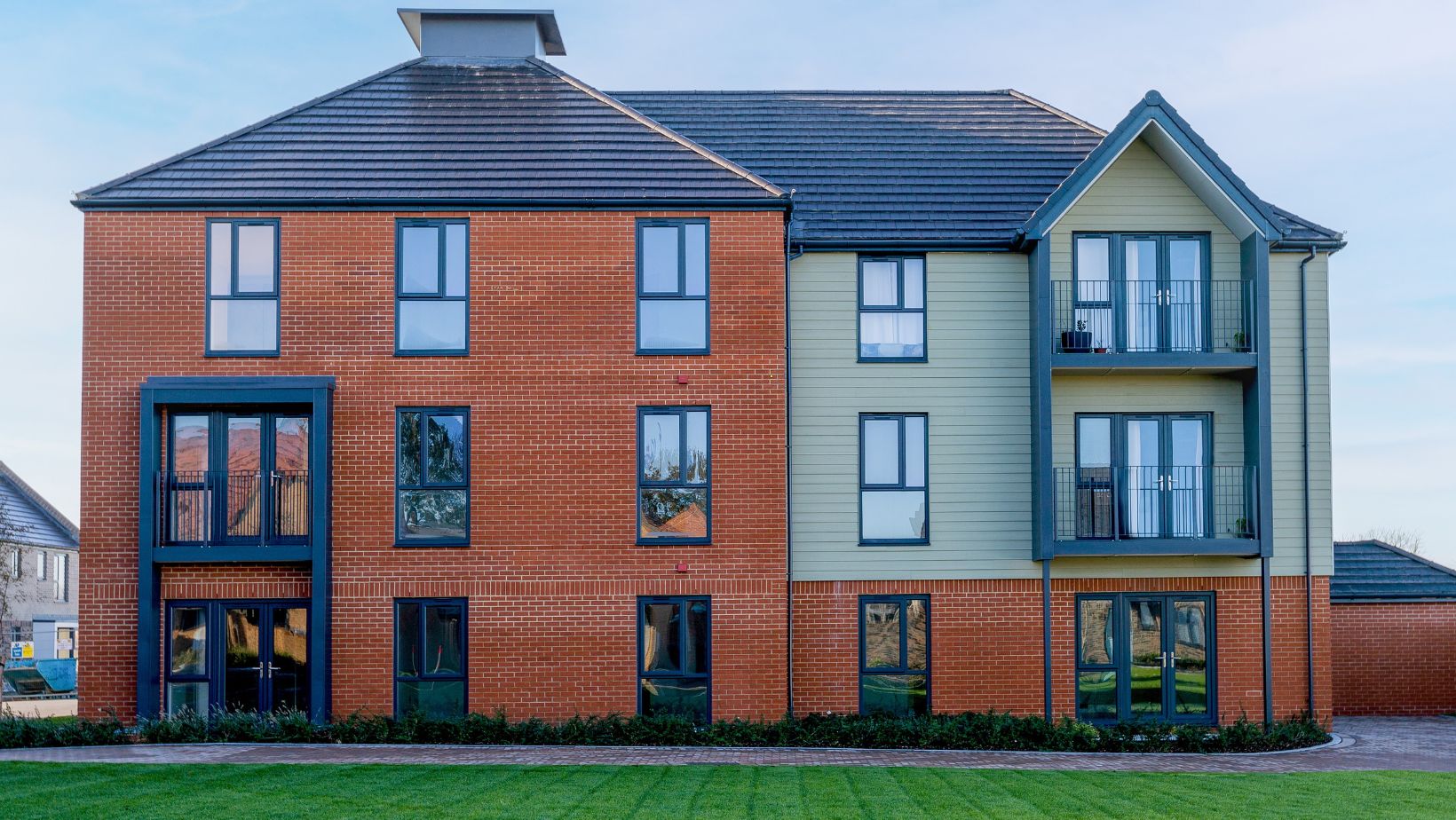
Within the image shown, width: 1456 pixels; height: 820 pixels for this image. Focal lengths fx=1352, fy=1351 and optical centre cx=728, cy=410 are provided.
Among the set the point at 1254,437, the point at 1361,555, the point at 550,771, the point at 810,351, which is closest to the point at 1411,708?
the point at 1361,555

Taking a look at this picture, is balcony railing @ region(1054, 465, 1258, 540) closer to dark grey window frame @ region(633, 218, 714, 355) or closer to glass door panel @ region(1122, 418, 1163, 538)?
glass door panel @ region(1122, 418, 1163, 538)

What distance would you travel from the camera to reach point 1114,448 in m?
19.4

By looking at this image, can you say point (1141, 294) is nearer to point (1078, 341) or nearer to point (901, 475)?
point (1078, 341)

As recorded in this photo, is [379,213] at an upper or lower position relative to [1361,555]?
upper

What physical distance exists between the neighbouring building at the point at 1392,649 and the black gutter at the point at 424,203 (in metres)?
11.6

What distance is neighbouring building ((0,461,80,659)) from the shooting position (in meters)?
42.7

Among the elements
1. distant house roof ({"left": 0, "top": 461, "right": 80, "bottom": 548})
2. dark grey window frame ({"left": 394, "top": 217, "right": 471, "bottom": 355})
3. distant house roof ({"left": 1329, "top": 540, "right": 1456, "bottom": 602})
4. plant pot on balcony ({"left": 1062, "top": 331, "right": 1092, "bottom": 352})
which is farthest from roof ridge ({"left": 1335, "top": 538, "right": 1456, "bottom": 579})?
distant house roof ({"left": 0, "top": 461, "right": 80, "bottom": 548})

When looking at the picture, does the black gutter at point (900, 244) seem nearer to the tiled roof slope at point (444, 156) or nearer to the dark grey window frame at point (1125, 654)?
the tiled roof slope at point (444, 156)

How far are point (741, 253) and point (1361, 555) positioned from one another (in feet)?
40.2

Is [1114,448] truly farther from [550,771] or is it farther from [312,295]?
[312,295]

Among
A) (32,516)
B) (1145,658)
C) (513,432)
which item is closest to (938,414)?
(1145,658)

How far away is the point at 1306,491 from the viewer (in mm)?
19312

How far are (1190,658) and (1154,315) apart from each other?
4.90 m

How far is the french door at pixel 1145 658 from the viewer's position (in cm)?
1908
